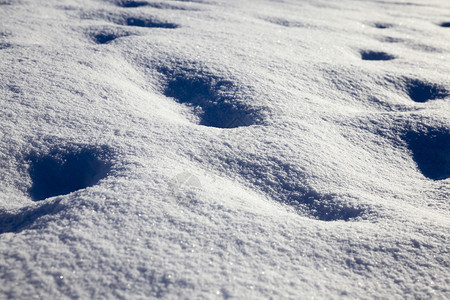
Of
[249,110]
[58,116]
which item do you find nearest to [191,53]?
[249,110]

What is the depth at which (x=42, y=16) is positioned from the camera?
2.02 m

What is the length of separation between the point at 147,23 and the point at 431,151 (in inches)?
62.1

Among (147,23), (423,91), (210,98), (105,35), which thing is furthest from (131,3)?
(423,91)

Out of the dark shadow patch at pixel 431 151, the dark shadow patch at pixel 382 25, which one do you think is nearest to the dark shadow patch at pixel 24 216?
the dark shadow patch at pixel 431 151

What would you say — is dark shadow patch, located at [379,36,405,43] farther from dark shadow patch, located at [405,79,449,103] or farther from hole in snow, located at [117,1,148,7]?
hole in snow, located at [117,1,148,7]

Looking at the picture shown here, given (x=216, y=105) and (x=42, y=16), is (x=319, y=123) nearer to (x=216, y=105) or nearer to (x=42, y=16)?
(x=216, y=105)

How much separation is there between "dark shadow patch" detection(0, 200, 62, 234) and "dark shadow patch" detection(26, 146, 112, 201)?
0.43ft

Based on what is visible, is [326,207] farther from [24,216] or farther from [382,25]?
[382,25]

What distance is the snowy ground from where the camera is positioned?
2.62ft

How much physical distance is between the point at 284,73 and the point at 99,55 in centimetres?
80

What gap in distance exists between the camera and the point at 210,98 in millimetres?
1431

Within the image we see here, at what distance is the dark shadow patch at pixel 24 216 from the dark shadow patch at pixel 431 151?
1.10 m

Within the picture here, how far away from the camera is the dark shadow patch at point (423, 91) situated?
1543mm

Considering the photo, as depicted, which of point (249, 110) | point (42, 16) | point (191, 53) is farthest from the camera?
point (42, 16)
